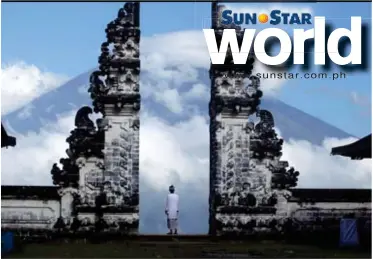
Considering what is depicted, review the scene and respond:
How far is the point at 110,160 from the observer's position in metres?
13.8

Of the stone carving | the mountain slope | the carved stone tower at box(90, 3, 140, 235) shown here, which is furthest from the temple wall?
the stone carving

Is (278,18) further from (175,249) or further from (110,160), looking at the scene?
(175,249)

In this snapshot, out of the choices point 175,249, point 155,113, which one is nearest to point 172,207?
point 175,249

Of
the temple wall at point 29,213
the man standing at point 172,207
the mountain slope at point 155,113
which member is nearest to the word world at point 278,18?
the mountain slope at point 155,113

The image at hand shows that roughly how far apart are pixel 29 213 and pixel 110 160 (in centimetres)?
133

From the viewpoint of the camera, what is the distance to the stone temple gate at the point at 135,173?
536 inches

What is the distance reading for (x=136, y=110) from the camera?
13688 millimetres

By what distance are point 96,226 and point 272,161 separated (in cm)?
258

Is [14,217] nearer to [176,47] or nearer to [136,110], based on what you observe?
[136,110]

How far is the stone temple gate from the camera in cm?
1362

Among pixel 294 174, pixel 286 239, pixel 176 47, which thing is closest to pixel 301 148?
pixel 294 174

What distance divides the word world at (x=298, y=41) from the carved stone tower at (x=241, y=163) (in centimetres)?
79

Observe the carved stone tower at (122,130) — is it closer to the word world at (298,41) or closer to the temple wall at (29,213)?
the temple wall at (29,213)

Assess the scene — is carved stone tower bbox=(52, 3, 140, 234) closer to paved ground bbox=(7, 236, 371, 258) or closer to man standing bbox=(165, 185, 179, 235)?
paved ground bbox=(7, 236, 371, 258)
